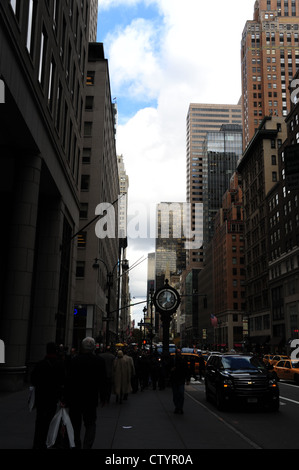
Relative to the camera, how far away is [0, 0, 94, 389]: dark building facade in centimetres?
1684

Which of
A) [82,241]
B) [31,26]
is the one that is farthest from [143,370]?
[82,241]

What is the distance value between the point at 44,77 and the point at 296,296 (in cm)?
5453

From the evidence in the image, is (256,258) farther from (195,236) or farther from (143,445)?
(195,236)

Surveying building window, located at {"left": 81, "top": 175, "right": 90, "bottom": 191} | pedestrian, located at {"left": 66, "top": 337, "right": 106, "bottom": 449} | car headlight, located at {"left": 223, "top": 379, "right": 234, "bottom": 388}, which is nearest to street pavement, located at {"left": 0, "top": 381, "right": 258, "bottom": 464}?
pedestrian, located at {"left": 66, "top": 337, "right": 106, "bottom": 449}

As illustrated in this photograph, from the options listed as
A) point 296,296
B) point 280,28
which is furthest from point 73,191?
point 280,28

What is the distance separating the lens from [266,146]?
3565 inches

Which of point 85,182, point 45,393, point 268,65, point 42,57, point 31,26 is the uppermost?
point 268,65

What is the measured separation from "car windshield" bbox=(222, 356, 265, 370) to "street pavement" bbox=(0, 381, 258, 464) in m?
1.67

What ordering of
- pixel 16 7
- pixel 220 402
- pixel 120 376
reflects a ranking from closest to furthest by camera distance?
pixel 220 402 → pixel 120 376 → pixel 16 7

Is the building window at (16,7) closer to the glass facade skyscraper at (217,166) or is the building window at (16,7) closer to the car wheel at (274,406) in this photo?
the car wheel at (274,406)

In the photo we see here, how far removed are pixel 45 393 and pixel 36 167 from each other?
1457 centimetres

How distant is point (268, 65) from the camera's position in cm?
13550

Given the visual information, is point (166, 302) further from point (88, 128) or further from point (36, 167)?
point (88, 128)

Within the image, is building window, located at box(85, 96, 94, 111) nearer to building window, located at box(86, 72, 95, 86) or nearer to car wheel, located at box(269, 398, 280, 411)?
building window, located at box(86, 72, 95, 86)
